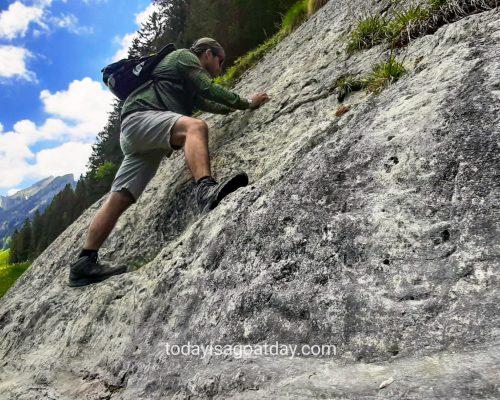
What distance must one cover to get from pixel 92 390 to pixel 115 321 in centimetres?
74

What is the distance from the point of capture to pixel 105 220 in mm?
5348

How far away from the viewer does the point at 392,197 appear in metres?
2.86

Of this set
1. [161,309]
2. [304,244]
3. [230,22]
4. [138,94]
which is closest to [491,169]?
[304,244]

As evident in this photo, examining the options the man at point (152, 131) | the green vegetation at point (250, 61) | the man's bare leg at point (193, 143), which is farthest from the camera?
the green vegetation at point (250, 61)

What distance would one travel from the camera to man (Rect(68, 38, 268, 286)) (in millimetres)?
5047

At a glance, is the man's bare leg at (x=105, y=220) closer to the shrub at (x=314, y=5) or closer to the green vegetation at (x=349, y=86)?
the green vegetation at (x=349, y=86)

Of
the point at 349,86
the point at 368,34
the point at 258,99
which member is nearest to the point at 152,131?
the point at 258,99

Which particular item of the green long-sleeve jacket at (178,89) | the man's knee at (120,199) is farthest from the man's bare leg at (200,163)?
the man's knee at (120,199)

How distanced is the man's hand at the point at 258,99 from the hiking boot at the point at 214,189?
2.24 meters

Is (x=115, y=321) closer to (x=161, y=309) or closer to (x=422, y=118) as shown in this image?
(x=161, y=309)

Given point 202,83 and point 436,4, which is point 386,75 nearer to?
point 436,4

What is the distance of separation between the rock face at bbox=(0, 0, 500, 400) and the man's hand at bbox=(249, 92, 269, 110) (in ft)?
4.01

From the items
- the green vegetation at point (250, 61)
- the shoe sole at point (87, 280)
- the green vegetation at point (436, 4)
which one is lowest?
the shoe sole at point (87, 280)

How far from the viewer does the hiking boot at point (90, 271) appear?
521 cm
